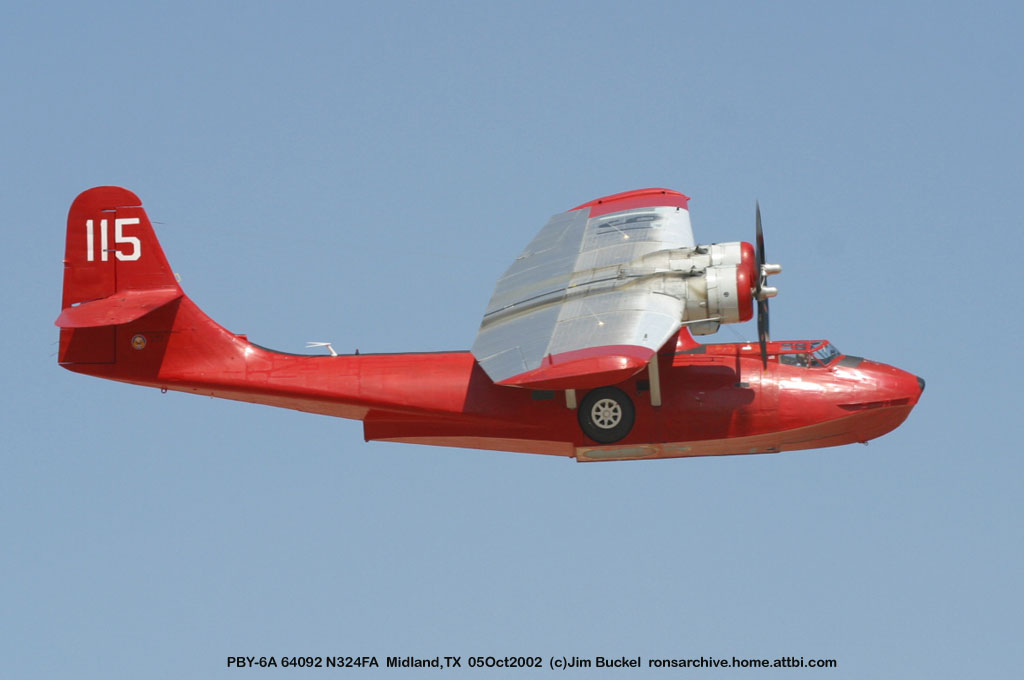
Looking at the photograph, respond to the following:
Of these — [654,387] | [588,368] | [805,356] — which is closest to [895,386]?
[805,356]

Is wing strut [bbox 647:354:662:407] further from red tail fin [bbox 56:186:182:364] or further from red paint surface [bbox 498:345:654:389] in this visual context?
red tail fin [bbox 56:186:182:364]

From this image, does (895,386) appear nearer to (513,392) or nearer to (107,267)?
(513,392)

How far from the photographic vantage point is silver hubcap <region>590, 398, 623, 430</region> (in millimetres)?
27562

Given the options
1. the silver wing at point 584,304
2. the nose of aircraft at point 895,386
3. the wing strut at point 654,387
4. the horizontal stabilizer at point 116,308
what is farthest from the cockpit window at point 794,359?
the horizontal stabilizer at point 116,308

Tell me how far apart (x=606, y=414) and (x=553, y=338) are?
2.93m

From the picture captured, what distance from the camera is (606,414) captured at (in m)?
27.6

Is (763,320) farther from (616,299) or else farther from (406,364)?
(406,364)

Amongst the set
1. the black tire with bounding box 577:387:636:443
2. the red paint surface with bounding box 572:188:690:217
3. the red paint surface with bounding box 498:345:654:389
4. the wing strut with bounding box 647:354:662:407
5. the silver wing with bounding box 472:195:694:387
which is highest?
the red paint surface with bounding box 572:188:690:217

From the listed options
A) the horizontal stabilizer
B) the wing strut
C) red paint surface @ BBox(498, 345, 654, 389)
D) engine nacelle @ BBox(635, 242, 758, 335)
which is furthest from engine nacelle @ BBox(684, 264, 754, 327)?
the horizontal stabilizer

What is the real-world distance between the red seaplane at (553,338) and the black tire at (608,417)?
Answer: 1.0 inches

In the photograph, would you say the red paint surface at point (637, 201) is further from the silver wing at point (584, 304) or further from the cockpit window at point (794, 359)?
the cockpit window at point (794, 359)

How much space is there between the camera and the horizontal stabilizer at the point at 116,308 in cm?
2803

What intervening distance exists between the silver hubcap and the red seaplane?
26 millimetres

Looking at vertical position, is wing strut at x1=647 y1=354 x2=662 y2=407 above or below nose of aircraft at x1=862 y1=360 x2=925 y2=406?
above
